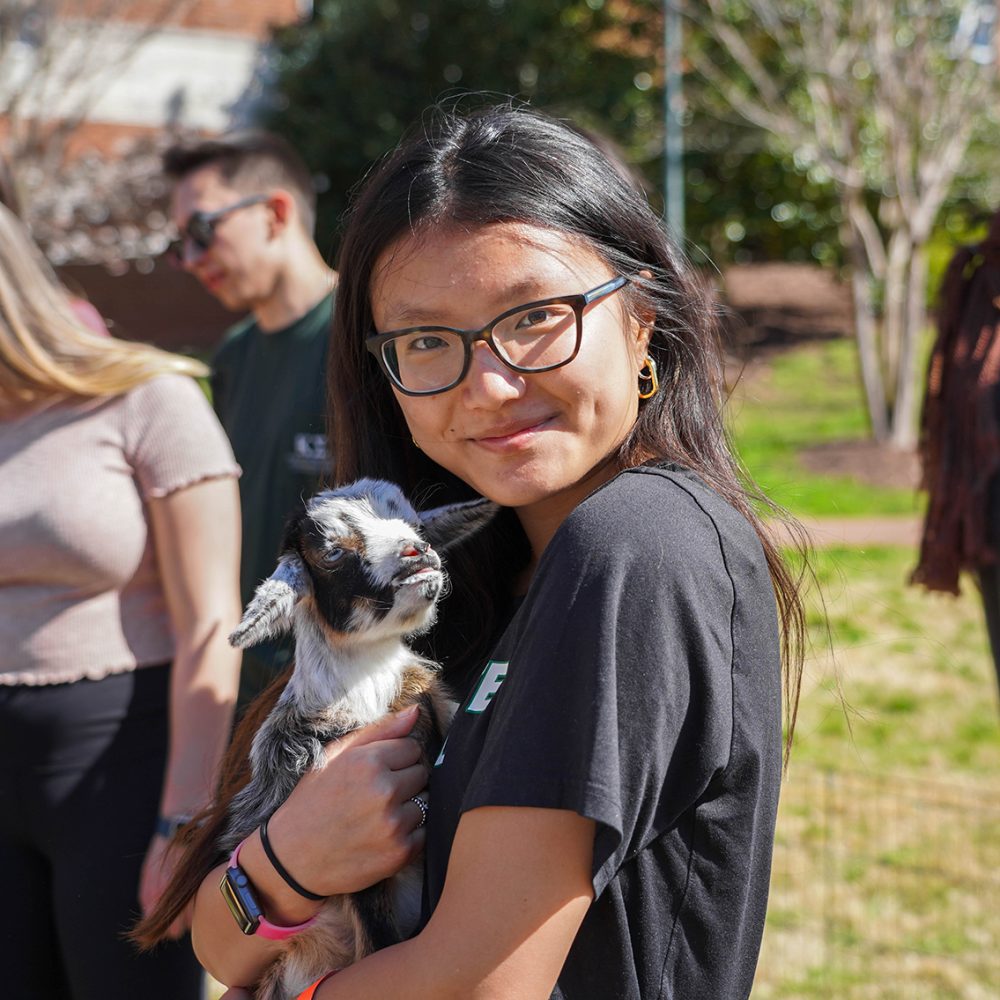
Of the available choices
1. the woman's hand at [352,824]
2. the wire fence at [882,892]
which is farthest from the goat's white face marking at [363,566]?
the wire fence at [882,892]

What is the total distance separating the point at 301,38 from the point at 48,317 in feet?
47.1

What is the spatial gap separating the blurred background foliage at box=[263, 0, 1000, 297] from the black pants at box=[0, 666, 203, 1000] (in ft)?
41.4

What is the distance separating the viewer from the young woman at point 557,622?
4.38 feet

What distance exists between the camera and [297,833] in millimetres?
1644

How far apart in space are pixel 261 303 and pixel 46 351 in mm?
1333

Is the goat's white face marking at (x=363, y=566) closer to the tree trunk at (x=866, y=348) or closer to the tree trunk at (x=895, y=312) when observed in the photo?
the tree trunk at (x=895, y=312)

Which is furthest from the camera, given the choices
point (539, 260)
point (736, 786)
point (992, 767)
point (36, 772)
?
point (992, 767)

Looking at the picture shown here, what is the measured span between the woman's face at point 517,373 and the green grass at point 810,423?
6765mm

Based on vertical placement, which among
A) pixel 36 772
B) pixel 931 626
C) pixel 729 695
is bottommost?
pixel 931 626

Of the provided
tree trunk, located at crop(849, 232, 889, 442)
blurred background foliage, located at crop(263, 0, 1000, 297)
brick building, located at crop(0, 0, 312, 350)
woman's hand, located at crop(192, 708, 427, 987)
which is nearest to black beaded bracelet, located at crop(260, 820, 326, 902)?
woman's hand, located at crop(192, 708, 427, 987)

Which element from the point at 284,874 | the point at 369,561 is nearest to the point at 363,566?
the point at 369,561

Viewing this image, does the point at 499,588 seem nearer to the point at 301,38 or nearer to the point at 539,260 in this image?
the point at 539,260

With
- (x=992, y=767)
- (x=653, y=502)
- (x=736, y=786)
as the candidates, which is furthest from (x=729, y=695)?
(x=992, y=767)

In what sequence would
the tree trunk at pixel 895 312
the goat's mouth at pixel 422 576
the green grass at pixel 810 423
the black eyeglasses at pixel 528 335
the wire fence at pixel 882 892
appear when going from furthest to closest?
1. the tree trunk at pixel 895 312
2. the green grass at pixel 810 423
3. the wire fence at pixel 882 892
4. the goat's mouth at pixel 422 576
5. the black eyeglasses at pixel 528 335
